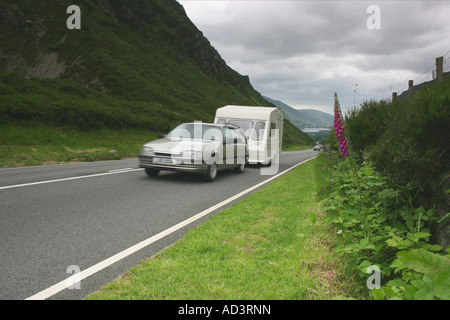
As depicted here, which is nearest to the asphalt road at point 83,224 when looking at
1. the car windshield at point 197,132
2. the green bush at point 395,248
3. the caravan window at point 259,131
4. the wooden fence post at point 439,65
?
the car windshield at point 197,132

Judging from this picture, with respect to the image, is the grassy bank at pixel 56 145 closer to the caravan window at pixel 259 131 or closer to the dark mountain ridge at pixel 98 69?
the dark mountain ridge at pixel 98 69

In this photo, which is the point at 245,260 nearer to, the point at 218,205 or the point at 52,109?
the point at 218,205

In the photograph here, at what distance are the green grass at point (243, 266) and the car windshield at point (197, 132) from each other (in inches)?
213

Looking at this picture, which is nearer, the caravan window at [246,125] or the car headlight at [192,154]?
the car headlight at [192,154]

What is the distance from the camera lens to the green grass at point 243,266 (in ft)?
8.63

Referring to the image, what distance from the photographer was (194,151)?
28.9ft

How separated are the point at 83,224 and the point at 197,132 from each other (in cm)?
593

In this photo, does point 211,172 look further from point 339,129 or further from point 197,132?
point 339,129

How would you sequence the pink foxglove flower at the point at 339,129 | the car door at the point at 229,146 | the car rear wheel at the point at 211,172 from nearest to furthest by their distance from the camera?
the pink foxglove flower at the point at 339,129 → the car rear wheel at the point at 211,172 → the car door at the point at 229,146

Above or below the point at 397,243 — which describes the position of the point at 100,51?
above

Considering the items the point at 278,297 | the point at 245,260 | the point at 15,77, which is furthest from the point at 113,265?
the point at 15,77

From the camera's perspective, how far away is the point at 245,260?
131 inches

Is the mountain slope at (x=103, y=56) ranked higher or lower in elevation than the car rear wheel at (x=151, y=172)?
higher
